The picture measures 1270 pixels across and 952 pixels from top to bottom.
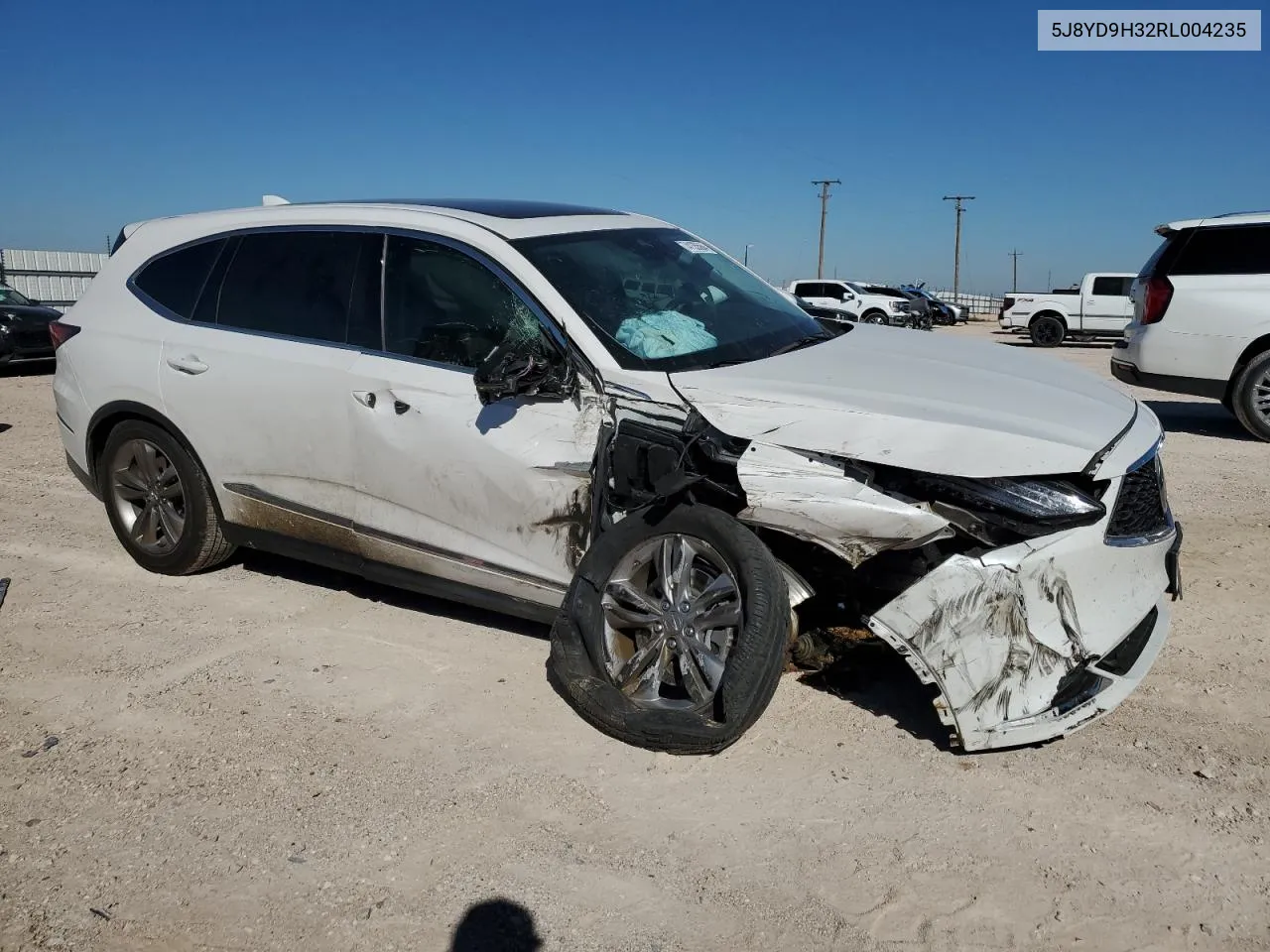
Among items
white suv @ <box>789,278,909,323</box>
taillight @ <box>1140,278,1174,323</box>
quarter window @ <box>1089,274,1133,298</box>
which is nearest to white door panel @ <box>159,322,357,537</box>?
taillight @ <box>1140,278,1174,323</box>

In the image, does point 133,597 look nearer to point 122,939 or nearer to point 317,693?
point 317,693

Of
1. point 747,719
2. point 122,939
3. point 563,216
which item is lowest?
point 122,939

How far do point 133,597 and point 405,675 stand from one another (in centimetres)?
Result: 176

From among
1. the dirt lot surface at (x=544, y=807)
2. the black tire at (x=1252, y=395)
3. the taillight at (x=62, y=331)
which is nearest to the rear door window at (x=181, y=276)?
the taillight at (x=62, y=331)

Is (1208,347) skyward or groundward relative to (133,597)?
skyward

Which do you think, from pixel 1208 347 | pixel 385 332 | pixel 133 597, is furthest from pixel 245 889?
pixel 1208 347

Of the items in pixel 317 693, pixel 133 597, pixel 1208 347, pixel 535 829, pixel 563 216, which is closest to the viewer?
pixel 535 829

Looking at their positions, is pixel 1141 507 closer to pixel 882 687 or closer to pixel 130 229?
pixel 882 687

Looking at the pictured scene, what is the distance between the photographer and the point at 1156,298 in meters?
9.27

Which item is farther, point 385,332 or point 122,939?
point 385,332

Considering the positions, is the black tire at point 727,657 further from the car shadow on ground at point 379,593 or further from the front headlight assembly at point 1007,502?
the car shadow on ground at point 379,593

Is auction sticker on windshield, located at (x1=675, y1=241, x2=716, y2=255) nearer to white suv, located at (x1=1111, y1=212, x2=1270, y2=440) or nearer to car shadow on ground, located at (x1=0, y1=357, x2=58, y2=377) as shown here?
white suv, located at (x1=1111, y1=212, x2=1270, y2=440)

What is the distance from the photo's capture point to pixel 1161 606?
12.0ft

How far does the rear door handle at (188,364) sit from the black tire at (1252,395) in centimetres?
828
